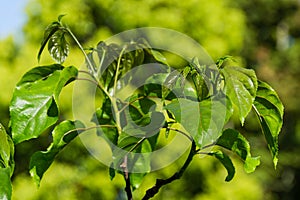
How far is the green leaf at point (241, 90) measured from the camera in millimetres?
803

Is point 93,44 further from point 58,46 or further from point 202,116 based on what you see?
point 202,116

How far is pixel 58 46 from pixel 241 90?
36 cm

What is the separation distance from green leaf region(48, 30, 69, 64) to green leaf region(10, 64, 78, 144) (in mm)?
62

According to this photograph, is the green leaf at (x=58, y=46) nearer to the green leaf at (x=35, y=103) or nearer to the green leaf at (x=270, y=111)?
the green leaf at (x=35, y=103)

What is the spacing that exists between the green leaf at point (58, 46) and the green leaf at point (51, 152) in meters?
0.12

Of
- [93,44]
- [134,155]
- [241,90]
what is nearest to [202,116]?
[241,90]

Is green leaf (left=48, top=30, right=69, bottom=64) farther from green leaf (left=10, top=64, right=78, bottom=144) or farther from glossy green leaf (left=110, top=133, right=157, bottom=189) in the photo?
glossy green leaf (left=110, top=133, right=157, bottom=189)

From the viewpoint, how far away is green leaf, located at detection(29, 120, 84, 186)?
3.16 feet

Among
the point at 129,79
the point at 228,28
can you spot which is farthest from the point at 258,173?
the point at 129,79

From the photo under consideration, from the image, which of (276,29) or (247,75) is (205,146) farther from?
(276,29)

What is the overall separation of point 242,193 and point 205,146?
19.0 feet

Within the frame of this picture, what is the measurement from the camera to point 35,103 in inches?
36.4

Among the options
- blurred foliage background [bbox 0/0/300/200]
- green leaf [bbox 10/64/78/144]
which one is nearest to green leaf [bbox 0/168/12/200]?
green leaf [bbox 10/64/78/144]

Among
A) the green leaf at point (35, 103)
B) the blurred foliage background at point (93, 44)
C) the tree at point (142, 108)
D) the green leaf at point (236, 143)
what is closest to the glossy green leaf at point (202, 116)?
the tree at point (142, 108)
